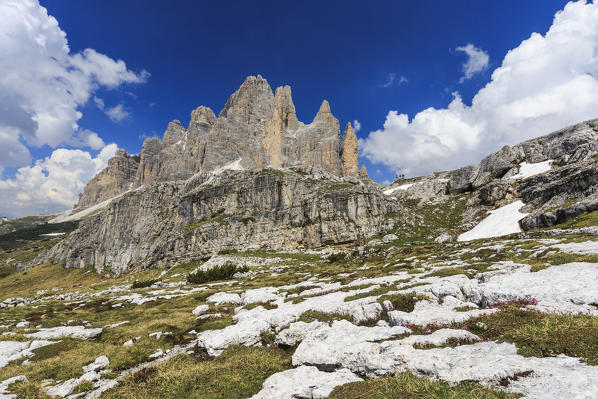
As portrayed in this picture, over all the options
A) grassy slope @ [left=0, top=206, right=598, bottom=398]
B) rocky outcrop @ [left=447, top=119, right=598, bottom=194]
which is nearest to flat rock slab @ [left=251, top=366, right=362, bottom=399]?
grassy slope @ [left=0, top=206, right=598, bottom=398]

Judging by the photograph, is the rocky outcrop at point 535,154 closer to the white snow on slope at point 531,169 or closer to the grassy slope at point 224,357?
the white snow on slope at point 531,169

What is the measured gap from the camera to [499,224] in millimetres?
Answer: 76438

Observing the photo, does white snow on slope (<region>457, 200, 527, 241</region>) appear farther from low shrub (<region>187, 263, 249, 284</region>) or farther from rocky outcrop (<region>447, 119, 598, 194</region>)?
low shrub (<region>187, 263, 249, 284</region>)

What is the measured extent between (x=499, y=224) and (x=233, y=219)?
93624 mm

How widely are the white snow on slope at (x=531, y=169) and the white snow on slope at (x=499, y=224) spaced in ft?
90.8

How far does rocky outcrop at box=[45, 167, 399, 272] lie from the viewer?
96312mm

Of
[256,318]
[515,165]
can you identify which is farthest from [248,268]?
[515,165]

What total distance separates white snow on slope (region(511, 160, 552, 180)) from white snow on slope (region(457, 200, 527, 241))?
27.7 metres

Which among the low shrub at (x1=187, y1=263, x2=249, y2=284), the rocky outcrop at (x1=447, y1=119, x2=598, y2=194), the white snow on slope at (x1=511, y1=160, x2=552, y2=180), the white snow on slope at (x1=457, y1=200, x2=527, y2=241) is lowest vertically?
the low shrub at (x1=187, y1=263, x2=249, y2=284)

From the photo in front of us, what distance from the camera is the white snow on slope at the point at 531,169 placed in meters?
102

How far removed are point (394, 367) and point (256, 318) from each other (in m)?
12.8

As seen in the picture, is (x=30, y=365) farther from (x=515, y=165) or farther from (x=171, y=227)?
(x=515, y=165)

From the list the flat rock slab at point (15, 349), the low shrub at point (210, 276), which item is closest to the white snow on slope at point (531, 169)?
the low shrub at point (210, 276)

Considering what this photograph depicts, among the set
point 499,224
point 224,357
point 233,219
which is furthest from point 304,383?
point 233,219
